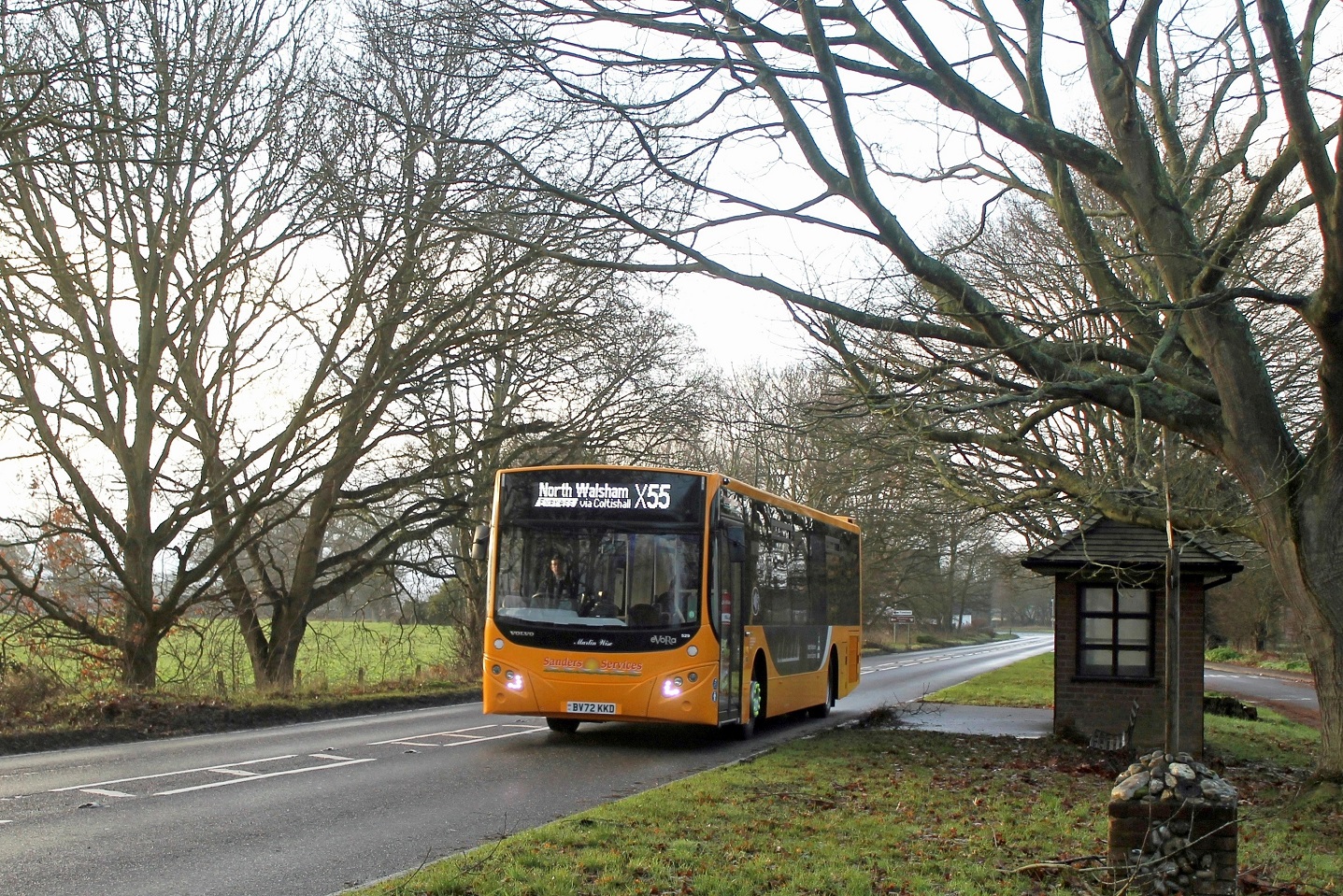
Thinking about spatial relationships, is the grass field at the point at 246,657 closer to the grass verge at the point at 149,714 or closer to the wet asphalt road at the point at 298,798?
the grass verge at the point at 149,714

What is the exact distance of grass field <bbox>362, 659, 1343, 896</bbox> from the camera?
6.98 meters

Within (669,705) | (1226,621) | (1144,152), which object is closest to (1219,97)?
(1144,152)

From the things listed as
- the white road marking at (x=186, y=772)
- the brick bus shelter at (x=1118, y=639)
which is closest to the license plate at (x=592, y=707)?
the white road marking at (x=186, y=772)

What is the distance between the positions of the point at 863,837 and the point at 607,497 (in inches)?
278

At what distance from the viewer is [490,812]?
Answer: 31.9ft

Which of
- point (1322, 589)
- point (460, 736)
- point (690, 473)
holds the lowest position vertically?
point (460, 736)

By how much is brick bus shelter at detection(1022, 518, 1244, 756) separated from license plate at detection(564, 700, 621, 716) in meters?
6.13

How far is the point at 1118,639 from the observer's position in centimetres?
1784

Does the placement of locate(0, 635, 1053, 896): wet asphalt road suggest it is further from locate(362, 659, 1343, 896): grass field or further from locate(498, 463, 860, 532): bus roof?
locate(498, 463, 860, 532): bus roof

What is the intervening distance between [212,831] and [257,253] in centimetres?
1364

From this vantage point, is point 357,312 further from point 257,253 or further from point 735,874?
point 735,874

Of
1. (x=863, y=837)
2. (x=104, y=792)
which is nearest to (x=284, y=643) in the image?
(x=104, y=792)

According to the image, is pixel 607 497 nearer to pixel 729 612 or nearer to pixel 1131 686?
pixel 729 612

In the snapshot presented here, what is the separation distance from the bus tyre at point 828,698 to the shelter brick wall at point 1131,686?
4453mm
